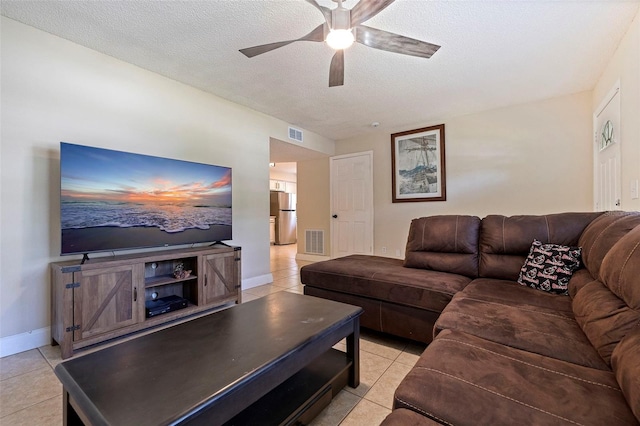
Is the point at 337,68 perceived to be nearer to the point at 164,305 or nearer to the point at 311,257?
the point at 164,305

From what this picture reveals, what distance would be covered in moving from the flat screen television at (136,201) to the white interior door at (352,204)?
8.71 feet

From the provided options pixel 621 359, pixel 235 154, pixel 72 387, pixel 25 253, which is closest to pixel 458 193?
pixel 235 154

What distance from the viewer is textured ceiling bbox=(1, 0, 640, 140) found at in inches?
78.6

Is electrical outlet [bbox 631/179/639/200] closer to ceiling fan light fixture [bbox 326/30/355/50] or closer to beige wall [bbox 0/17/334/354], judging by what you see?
ceiling fan light fixture [bbox 326/30/355/50]

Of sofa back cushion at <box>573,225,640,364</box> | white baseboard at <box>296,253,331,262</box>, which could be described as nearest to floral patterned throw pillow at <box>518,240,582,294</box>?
sofa back cushion at <box>573,225,640,364</box>

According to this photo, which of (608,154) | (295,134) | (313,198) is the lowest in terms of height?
(313,198)

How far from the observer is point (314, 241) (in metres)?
5.89

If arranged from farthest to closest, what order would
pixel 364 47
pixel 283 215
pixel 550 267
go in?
pixel 283 215 < pixel 364 47 < pixel 550 267

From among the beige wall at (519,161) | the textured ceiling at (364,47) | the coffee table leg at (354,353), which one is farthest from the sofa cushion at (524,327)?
the beige wall at (519,161)

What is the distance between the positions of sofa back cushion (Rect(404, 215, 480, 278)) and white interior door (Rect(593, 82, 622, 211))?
1342 millimetres

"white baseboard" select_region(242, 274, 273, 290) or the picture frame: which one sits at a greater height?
the picture frame

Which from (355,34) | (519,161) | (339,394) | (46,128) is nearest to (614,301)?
(339,394)

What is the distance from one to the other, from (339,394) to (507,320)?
3.35 ft

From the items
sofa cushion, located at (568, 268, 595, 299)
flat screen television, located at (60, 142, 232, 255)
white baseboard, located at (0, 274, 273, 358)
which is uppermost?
flat screen television, located at (60, 142, 232, 255)
